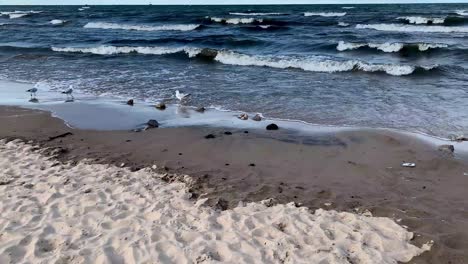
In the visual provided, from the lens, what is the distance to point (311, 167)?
6.16 meters

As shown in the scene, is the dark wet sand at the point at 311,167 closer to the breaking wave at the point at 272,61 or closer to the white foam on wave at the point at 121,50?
the breaking wave at the point at 272,61

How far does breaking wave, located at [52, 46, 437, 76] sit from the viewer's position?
48.6 feet

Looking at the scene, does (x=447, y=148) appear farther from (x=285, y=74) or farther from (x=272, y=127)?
(x=285, y=74)

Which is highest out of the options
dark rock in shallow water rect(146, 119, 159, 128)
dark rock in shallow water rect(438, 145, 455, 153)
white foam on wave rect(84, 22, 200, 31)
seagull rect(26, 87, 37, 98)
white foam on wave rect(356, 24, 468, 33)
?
white foam on wave rect(84, 22, 200, 31)

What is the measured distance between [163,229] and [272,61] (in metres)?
13.2

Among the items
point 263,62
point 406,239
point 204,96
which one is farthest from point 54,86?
point 406,239

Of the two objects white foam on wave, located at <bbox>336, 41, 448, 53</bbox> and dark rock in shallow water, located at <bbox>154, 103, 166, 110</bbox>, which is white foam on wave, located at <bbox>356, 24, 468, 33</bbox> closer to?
white foam on wave, located at <bbox>336, 41, 448, 53</bbox>

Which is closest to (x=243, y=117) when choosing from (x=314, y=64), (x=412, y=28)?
(x=314, y=64)

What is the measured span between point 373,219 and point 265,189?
4.34ft

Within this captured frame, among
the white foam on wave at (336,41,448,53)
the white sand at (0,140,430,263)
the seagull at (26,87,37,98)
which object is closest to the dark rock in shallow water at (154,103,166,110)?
the seagull at (26,87,37,98)

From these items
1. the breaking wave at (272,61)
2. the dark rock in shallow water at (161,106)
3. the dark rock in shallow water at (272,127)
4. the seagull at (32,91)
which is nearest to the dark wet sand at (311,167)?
the dark rock in shallow water at (272,127)

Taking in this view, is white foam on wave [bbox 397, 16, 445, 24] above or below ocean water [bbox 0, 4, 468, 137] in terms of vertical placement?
above

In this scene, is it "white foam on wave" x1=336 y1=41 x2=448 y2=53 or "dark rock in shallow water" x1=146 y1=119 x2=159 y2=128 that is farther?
"white foam on wave" x1=336 y1=41 x2=448 y2=53

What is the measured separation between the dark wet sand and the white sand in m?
0.34
